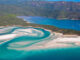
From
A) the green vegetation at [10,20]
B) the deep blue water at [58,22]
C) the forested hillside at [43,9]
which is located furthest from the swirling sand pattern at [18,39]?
the forested hillside at [43,9]

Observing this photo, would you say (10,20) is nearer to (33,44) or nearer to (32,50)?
(33,44)

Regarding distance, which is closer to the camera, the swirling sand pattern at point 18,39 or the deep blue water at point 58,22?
→ the swirling sand pattern at point 18,39

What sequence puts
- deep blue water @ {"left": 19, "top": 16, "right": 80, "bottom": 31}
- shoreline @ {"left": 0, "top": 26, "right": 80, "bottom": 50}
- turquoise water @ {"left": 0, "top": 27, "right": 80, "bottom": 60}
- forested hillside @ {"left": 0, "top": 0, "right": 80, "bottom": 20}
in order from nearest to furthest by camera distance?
turquoise water @ {"left": 0, "top": 27, "right": 80, "bottom": 60}
shoreline @ {"left": 0, "top": 26, "right": 80, "bottom": 50}
deep blue water @ {"left": 19, "top": 16, "right": 80, "bottom": 31}
forested hillside @ {"left": 0, "top": 0, "right": 80, "bottom": 20}

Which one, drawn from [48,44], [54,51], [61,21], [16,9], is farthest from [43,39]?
[16,9]

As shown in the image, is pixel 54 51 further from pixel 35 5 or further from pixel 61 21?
Answer: pixel 35 5

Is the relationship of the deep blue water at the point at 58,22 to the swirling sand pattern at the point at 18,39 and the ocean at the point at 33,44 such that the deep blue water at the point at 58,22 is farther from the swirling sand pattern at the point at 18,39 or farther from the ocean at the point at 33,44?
the swirling sand pattern at the point at 18,39

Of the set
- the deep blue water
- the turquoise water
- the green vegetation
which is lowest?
the turquoise water

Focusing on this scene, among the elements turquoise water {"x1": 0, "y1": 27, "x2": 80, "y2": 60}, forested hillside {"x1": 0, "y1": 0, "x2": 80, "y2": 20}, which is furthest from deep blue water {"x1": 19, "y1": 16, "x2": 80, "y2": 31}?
turquoise water {"x1": 0, "y1": 27, "x2": 80, "y2": 60}

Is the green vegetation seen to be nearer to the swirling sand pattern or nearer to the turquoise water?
the swirling sand pattern
